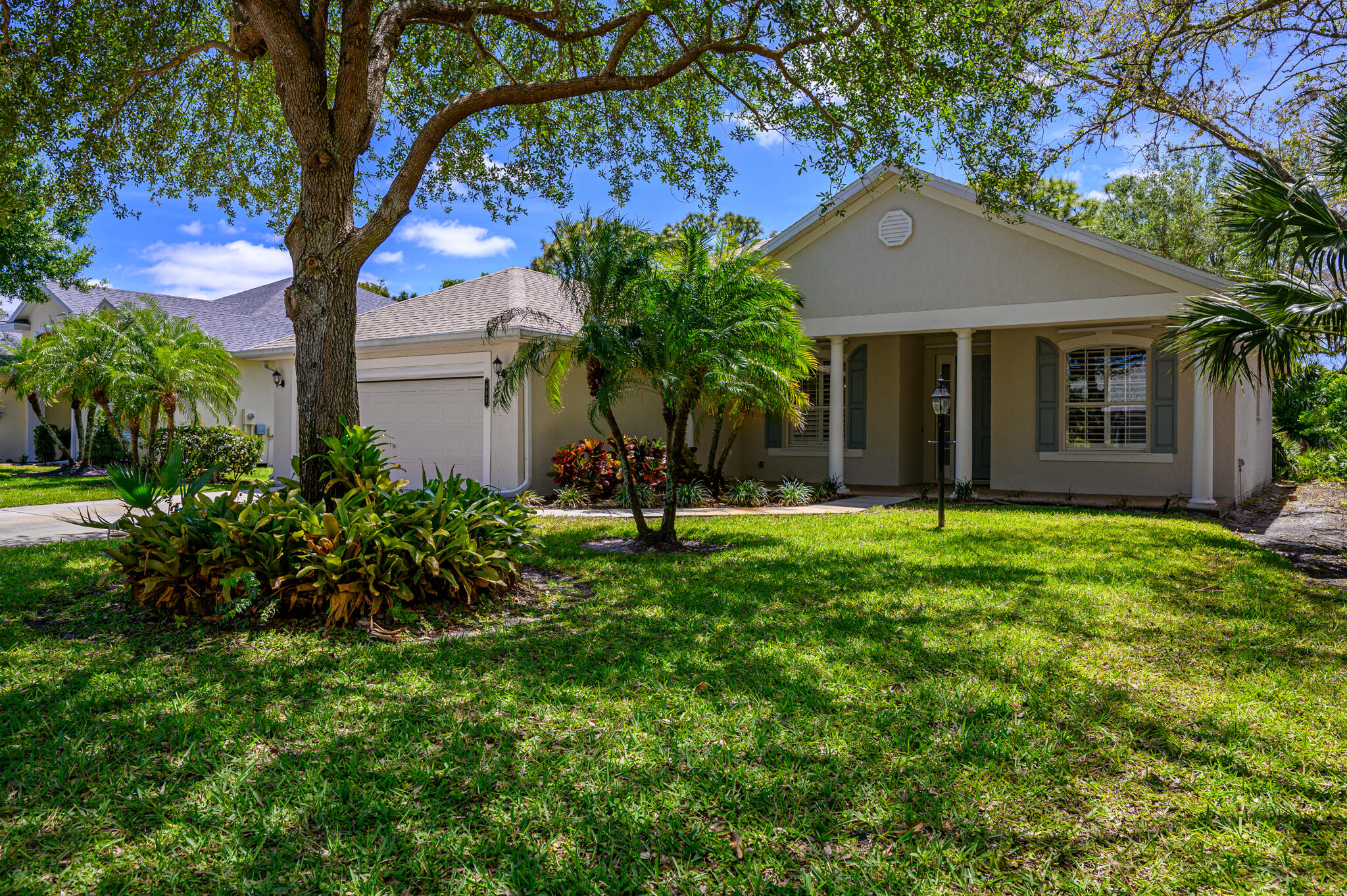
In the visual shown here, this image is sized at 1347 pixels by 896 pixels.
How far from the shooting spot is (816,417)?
15.3 meters

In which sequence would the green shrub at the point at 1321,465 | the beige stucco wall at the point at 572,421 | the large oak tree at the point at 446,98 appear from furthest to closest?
the green shrub at the point at 1321,465 → the beige stucco wall at the point at 572,421 → the large oak tree at the point at 446,98

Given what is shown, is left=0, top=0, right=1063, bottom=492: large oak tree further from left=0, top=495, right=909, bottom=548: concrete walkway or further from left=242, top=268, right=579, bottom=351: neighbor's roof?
left=0, top=495, right=909, bottom=548: concrete walkway

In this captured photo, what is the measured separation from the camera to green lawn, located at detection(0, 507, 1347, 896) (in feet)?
8.28

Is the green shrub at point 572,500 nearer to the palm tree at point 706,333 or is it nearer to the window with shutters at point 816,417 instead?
the palm tree at point 706,333

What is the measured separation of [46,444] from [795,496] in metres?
22.1

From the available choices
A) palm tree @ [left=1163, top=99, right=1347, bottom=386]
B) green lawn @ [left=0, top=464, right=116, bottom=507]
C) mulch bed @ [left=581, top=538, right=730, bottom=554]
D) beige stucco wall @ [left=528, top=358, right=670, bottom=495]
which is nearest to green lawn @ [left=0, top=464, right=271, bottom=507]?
green lawn @ [left=0, top=464, right=116, bottom=507]

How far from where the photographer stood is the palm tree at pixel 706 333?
780 centimetres

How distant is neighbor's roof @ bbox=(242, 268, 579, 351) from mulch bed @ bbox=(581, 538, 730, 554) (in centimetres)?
485

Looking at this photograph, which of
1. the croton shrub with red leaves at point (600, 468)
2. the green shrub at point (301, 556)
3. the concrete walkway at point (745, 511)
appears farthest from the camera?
the croton shrub with red leaves at point (600, 468)

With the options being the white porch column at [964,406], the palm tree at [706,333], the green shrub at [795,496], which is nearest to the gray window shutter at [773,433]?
the green shrub at [795,496]

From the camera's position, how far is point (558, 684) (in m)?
4.14

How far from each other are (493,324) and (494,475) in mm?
3923

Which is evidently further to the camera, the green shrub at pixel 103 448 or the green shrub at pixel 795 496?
the green shrub at pixel 103 448

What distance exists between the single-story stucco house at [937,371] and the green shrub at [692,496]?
2362 millimetres
